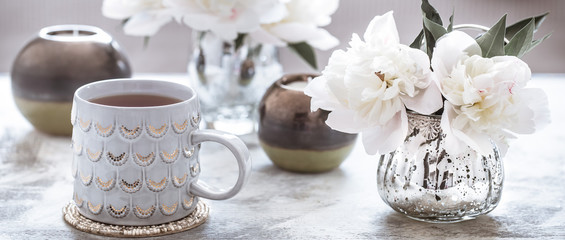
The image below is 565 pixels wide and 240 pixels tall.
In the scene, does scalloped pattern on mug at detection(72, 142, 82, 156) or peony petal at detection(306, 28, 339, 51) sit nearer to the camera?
scalloped pattern on mug at detection(72, 142, 82, 156)

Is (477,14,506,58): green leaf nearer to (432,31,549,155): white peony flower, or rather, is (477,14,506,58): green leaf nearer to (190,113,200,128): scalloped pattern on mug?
(432,31,549,155): white peony flower

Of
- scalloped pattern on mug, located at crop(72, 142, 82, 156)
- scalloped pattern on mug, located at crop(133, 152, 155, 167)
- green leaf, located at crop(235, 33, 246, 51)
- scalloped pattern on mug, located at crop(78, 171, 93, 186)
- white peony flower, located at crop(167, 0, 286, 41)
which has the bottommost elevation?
scalloped pattern on mug, located at crop(78, 171, 93, 186)

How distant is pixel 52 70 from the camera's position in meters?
0.96

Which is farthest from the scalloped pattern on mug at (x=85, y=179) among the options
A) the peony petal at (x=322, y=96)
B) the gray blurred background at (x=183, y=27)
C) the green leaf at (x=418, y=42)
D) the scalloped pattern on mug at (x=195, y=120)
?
the gray blurred background at (x=183, y=27)

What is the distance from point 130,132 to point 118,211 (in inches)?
3.1

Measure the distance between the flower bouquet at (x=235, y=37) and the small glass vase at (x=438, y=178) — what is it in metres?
0.29

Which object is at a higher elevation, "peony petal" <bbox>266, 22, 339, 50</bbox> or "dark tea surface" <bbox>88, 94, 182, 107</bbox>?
"peony petal" <bbox>266, 22, 339, 50</bbox>

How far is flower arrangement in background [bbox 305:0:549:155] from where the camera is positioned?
65 centimetres

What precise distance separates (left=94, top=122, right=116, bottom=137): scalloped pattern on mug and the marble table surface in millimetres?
96

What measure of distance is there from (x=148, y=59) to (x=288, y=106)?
1.79 metres

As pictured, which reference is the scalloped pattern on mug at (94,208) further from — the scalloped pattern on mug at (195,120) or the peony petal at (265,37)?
the peony petal at (265,37)

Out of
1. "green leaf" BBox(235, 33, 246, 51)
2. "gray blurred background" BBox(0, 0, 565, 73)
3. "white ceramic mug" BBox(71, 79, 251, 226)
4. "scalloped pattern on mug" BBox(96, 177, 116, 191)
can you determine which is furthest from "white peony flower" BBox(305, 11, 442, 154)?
"gray blurred background" BBox(0, 0, 565, 73)

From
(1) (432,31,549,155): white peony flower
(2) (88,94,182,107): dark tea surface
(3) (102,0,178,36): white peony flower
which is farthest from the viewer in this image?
(3) (102,0,178,36): white peony flower

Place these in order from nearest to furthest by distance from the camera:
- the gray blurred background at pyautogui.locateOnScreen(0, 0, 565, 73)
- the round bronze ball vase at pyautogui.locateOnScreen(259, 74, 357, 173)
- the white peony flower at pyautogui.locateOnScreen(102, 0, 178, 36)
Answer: the round bronze ball vase at pyautogui.locateOnScreen(259, 74, 357, 173), the white peony flower at pyautogui.locateOnScreen(102, 0, 178, 36), the gray blurred background at pyautogui.locateOnScreen(0, 0, 565, 73)
